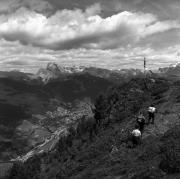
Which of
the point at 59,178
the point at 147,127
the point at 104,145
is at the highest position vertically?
the point at 147,127

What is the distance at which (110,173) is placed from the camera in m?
25.0

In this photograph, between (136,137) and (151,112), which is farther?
(151,112)

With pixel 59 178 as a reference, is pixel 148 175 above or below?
above

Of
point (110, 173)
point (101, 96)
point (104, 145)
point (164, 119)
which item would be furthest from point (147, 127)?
point (101, 96)

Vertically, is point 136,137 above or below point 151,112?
below

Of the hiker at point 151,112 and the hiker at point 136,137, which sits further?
the hiker at point 151,112

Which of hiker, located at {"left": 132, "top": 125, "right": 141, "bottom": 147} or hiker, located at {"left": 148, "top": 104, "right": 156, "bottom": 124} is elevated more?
hiker, located at {"left": 148, "top": 104, "right": 156, "bottom": 124}

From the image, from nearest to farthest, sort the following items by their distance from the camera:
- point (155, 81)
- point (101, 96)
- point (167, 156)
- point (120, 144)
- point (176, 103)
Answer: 1. point (167, 156)
2. point (120, 144)
3. point (176, 103)
4. point (155, 81)
5. point (101, 96)

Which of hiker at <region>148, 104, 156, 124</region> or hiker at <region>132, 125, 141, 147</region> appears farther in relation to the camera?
hiker at <region>148, 104, 156, 124</region>

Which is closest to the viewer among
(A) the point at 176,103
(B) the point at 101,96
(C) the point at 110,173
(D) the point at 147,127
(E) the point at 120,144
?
(C) the point at 110,173

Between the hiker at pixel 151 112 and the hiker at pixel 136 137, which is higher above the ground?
the hiker at pixel 151 112

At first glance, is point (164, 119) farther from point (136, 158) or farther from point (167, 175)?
point (167, 175)

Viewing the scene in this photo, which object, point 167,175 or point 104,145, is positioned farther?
point 104,145

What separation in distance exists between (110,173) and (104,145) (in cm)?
1248
